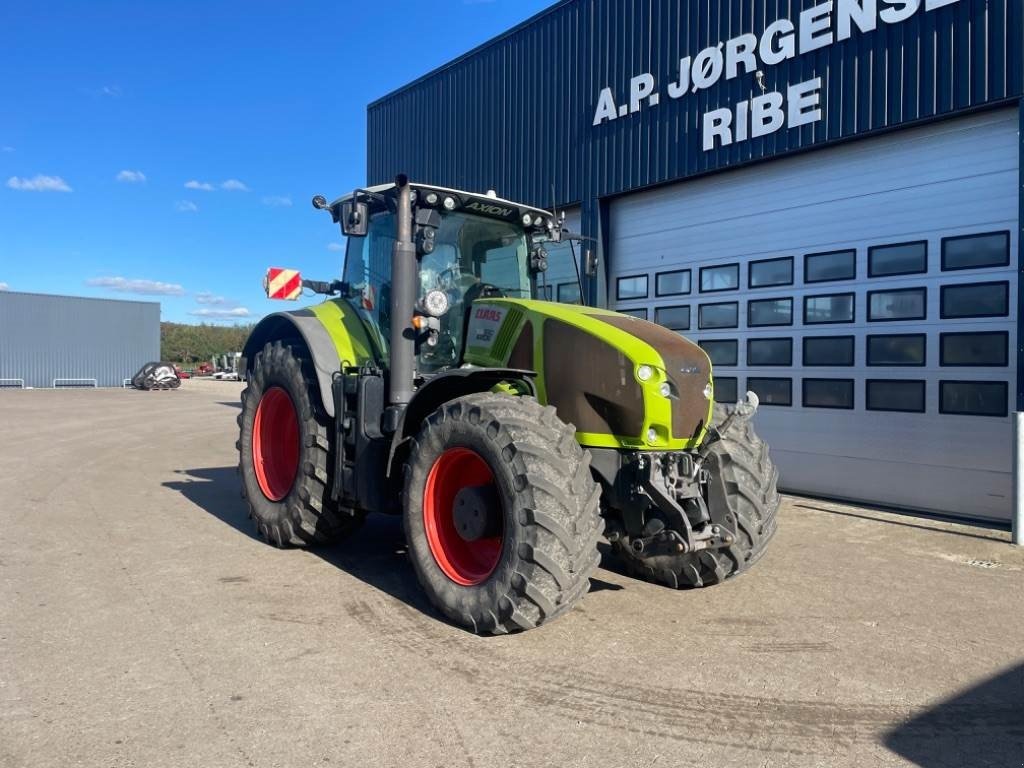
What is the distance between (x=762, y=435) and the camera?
936 cm

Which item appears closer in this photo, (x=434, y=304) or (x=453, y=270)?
(x=434, y=304)

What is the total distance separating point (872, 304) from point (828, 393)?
1086 mm

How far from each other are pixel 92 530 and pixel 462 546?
3931 mm

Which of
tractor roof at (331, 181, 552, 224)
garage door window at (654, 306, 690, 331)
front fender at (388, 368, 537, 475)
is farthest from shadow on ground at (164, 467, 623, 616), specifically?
garage door window at (654, 306, 690, 331)

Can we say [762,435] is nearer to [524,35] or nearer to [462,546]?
[462,546]

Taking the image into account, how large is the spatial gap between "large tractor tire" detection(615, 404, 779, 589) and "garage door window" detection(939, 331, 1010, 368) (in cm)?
383

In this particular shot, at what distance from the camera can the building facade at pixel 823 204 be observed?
7449 millimetres

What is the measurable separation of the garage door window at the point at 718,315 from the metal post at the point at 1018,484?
3.52 metres

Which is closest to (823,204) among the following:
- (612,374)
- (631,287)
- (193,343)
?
(631,287)

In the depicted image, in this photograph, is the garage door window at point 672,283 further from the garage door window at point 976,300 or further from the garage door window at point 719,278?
the garage door window at point 976,300

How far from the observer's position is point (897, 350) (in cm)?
806

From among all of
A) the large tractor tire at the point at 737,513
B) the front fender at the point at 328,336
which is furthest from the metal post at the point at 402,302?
the large tractor tire at the point at 737,513

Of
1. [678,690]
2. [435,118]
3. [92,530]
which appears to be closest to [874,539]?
[678,690]

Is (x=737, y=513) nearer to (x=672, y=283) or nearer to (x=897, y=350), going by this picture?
(x=897, y=350)
